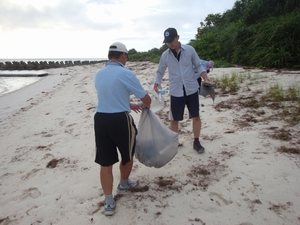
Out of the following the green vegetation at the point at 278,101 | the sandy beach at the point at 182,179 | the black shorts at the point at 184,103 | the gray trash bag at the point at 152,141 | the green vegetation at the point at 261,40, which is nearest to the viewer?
the sandy beach at the point at 182,179

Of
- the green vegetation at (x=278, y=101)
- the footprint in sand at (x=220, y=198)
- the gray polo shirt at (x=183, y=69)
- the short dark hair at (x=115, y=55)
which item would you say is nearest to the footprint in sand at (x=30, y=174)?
the short dark hair at (x=115, y=55)

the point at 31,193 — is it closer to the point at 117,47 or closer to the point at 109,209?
the point at 109,209

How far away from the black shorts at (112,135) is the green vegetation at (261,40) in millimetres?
7325

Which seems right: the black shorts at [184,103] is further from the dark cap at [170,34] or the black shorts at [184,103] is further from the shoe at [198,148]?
the dark cap at [170,34]

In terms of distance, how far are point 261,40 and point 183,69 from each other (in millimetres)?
7890

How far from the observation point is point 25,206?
223cm

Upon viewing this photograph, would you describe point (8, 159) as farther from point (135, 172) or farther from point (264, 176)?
point (264, 176)

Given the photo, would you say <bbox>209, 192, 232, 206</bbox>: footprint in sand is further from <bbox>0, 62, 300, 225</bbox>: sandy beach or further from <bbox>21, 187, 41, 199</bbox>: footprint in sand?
<bbox>21, 187, 41, 199</bbox>: footprint in sand

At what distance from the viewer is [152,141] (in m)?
2.30

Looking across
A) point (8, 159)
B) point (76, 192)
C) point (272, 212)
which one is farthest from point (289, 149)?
point (8, 159)

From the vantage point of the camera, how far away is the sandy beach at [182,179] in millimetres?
Answer: 1978

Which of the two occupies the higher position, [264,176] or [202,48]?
[202,48]

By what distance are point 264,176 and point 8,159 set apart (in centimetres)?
355

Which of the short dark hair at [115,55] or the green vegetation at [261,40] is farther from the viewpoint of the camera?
the green vegetation at [261,40]
